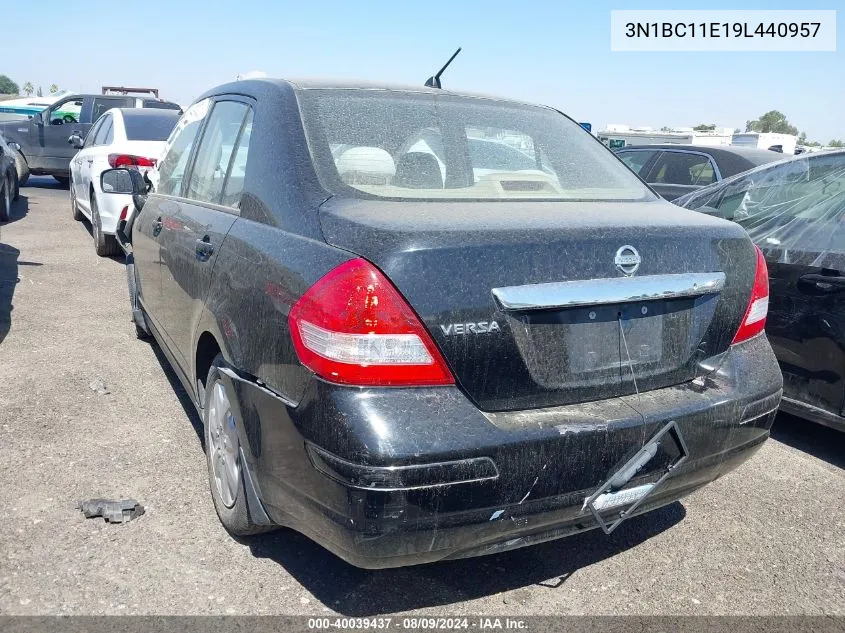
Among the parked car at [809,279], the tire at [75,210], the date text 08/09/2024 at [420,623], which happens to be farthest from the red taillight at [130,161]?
the date text 08/09/2024 at [420,623]

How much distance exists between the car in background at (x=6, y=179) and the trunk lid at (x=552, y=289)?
30.4 ft

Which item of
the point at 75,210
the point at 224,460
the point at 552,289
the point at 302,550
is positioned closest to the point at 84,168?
the point at 75,210

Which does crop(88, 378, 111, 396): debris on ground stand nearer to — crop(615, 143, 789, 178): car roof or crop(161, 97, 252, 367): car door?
crop(161, 97, 252, 367): car door

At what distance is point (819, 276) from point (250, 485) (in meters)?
2.90

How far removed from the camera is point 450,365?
2.19m

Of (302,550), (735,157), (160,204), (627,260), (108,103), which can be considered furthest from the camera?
(108,103)

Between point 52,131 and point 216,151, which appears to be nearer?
point 216,151

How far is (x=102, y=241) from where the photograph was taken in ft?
27.9

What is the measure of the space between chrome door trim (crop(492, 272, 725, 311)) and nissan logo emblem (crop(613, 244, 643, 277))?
0.03m

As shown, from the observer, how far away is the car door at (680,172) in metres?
7.78

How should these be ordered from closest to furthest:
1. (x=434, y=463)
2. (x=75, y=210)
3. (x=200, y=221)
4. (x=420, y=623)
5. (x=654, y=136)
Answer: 1. (x=434, y=463)
2. (x=420, y=623)
3. (x=200, y=221)
4. (x=75, y=210)
5. (x=654, y=136)

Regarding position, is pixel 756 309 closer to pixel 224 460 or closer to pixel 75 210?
pixel 224 460

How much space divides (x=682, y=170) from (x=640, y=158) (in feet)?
2.56

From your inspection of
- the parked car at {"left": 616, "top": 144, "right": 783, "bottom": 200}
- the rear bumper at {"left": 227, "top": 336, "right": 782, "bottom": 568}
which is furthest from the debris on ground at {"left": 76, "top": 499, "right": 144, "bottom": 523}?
Result: the parked car at {"left": 616, "top": 144, "right": 783, "bottom": 200}
